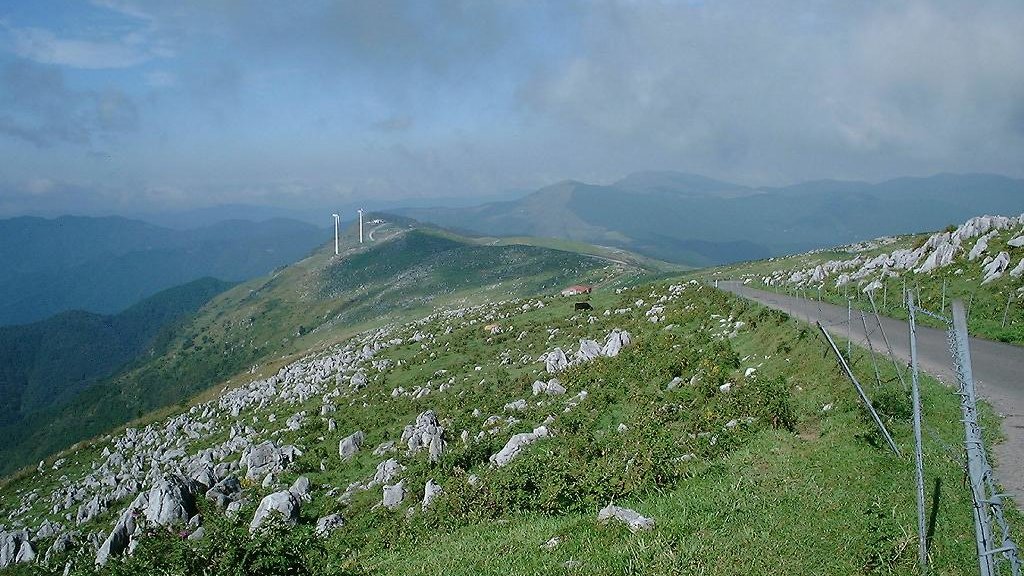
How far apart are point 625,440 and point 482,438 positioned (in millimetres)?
6928

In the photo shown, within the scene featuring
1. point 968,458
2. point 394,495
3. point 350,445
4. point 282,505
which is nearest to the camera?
point 968,458

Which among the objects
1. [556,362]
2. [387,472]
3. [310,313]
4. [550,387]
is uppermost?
[556,362]

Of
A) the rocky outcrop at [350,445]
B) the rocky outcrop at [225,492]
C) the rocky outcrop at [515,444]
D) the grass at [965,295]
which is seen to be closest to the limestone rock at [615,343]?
the rocky outcrop at [515,444]

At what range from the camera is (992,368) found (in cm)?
1819

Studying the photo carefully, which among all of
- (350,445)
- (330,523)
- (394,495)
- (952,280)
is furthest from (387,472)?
(952,280)

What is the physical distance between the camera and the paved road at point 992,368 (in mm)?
11820

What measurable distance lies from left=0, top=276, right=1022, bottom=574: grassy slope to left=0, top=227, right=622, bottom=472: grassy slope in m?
62.5

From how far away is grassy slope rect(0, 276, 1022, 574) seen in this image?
10148mm

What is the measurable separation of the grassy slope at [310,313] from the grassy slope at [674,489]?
62480 millimetres

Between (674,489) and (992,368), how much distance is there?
42.4ft

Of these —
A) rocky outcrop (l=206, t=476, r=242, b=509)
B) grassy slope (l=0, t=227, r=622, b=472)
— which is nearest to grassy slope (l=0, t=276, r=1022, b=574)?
rocky outcrop (l=206, t=476, r=242, b=509)

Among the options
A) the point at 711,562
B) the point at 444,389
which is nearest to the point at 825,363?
the point at 711,562

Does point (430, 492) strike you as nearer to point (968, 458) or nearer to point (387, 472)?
point (387, 472)

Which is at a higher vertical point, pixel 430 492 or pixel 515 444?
pixel 515 444
